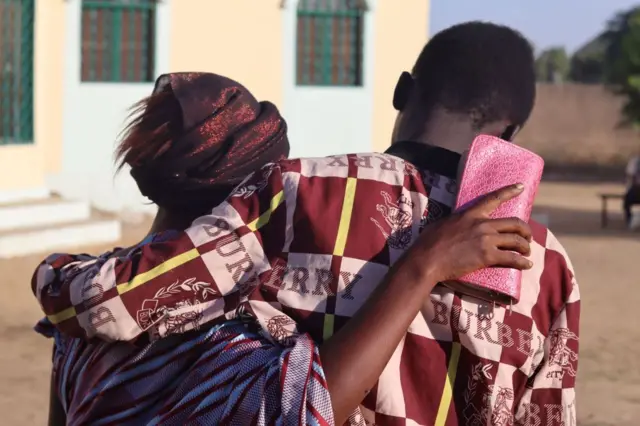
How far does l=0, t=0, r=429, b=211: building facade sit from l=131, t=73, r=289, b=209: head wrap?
31.2ft

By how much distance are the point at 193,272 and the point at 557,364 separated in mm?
579

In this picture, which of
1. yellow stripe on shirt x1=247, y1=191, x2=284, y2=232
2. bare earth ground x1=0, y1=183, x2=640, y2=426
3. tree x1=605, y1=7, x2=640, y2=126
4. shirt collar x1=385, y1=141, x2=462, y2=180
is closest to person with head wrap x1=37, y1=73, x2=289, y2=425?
yellow stripe on shirt x1=247, y1=191, x2=284, y2=232

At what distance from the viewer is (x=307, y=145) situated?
14047 millimetres

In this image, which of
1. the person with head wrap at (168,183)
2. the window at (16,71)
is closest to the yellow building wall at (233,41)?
the window at (16,71)

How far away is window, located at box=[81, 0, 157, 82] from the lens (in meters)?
12.5

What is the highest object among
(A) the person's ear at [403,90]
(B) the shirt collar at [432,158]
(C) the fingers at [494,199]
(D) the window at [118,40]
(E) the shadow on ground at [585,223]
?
(D) the window at [118,40]

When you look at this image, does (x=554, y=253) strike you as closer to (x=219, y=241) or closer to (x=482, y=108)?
(x=482, y=108)

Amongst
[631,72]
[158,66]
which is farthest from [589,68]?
[158,66]

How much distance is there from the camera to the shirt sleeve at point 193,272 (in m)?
1.52

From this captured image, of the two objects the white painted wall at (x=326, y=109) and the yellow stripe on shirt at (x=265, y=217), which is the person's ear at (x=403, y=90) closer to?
the yellow stripe on shirt at (x=265, y=217)

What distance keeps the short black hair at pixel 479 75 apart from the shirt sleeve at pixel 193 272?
31cm

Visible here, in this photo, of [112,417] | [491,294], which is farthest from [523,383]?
[112,417]

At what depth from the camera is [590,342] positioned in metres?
7.52

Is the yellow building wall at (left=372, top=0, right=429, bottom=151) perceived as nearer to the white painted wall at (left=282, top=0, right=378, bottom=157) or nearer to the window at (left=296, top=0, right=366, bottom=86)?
the white painted wall at (left=282, top=0, right=378, bottom=157)
